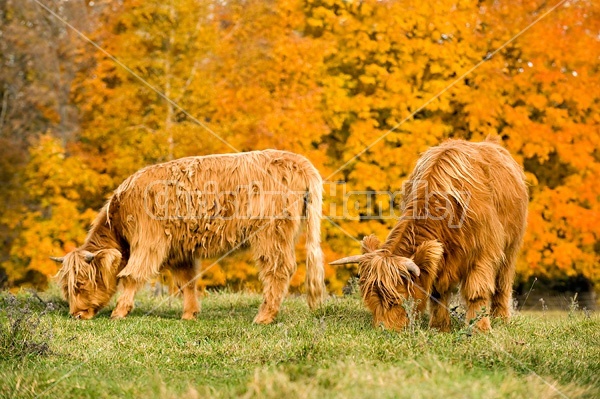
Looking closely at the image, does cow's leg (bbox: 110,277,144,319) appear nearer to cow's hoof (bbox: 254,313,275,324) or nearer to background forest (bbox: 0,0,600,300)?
cow's hoof (bbox: 254,313,275,324)

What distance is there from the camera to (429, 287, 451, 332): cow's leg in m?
6.75

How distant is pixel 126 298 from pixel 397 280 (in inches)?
138

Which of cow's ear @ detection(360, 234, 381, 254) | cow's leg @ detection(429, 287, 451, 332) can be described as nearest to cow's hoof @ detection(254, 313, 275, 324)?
cow's ear @ detection(360, 234, 381, 254)

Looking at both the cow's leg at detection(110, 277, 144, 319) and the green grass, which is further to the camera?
the cow's leg at detection(110, 277, 144, 319)

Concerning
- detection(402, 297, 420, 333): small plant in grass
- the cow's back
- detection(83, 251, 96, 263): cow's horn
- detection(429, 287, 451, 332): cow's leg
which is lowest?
detection(429, 287, 451, 332): cow's leg

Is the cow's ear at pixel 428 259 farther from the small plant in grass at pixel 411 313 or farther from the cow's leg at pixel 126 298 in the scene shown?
the cow's leg at pixel 126 298

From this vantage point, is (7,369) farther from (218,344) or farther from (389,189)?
(389,189)

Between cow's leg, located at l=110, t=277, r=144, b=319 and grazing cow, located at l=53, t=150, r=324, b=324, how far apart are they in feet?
0.04

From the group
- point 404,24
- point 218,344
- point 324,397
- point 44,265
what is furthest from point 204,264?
point 324,397

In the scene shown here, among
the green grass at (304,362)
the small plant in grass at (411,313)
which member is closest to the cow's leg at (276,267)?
the green grass at (304,362)

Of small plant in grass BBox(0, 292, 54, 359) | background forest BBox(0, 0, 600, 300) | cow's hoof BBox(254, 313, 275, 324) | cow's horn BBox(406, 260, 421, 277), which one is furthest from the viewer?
background forest BBox(0, 0, 600, 300)

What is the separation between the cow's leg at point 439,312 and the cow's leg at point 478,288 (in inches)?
10.8

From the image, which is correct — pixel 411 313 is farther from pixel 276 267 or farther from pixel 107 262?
pixel 107 262

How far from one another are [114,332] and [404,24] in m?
10.3
